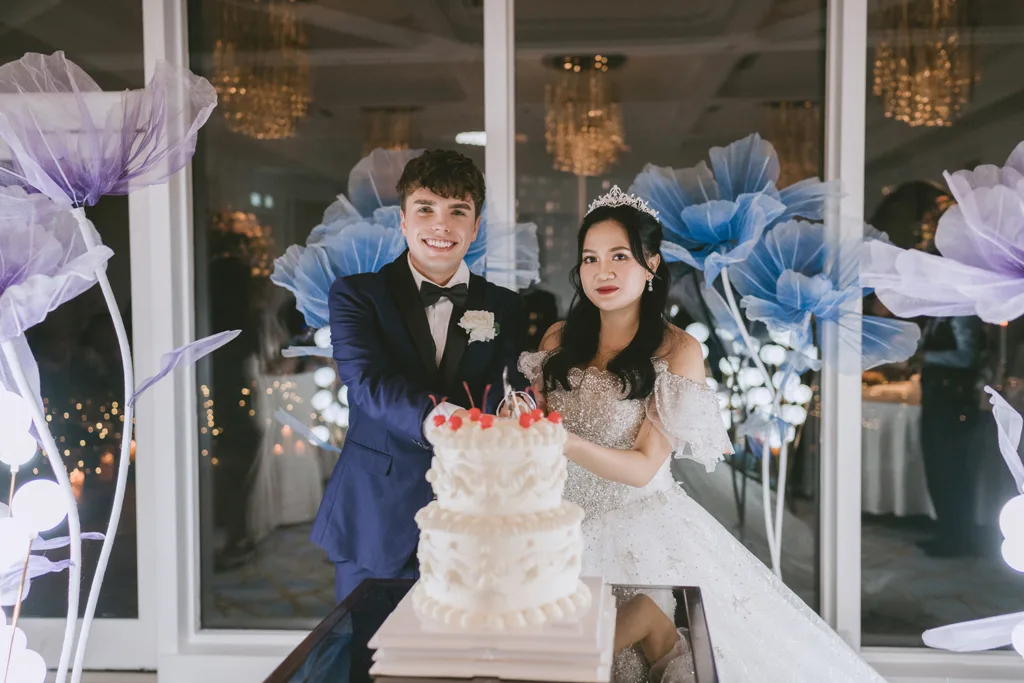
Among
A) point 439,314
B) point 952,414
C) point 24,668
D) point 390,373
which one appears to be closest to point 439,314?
point 439,314

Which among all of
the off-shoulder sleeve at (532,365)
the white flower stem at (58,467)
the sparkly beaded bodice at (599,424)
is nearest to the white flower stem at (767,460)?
the sparkly beaded bodice at (599,424)

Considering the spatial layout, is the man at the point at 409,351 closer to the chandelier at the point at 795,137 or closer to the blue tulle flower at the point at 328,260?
the blue tulle flower at the point at 328,260

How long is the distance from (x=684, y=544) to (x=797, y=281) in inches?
40.0

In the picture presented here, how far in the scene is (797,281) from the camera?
263 centimetres

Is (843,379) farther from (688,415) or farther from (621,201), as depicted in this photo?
(621,201)

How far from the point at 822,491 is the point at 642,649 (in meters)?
1.92

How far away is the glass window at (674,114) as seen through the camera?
2.96 metres

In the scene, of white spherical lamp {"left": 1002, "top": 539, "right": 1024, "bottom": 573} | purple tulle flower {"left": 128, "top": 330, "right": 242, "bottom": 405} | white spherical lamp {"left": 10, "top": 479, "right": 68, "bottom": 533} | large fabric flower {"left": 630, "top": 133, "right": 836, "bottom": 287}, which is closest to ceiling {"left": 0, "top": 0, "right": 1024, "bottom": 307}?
large fabric flower {"left": 630, "top": 133, "right": 836, "bottom": 287}

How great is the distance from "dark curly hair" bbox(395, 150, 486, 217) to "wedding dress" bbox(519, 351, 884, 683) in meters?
0.59

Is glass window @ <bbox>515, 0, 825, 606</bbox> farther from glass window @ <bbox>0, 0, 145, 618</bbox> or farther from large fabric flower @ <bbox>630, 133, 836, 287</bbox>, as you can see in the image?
glass window @ <bbox>0, 0, 145, 618</bbox>

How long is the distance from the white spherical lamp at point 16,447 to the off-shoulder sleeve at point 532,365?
1.43 metres

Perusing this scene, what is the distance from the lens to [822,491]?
118 inches

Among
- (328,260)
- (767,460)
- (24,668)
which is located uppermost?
(328,260)

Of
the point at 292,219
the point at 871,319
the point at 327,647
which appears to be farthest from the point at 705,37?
the point at 327,647
